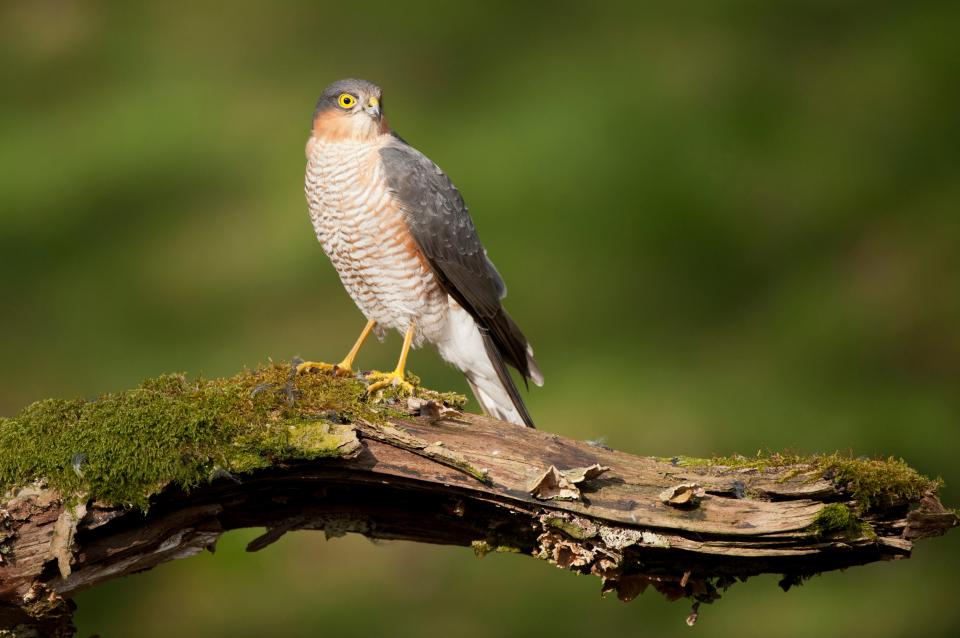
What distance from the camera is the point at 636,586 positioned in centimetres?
328

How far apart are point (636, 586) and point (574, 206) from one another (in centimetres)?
497

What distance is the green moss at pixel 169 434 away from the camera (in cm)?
295

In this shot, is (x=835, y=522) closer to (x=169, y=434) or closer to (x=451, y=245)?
(x=451, y=245)

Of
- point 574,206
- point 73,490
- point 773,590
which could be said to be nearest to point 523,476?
point 73,490

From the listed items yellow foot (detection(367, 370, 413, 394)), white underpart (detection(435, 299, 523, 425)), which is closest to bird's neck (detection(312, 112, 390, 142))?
white underpart (detection(435, 299, 523, 425))

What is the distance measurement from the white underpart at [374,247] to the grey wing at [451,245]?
0.15 feet

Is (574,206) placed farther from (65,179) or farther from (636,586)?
(636,586)

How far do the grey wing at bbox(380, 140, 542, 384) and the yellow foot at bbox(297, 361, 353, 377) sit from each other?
0.55m

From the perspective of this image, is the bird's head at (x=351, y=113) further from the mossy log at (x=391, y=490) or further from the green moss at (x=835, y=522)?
the green moss at (x=835, y=522)

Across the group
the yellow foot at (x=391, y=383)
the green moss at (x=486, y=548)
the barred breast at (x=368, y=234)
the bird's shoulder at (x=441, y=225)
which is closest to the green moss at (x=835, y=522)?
the green moss at (x=486, y=548)

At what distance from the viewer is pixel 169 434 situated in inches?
120

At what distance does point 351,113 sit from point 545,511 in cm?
176

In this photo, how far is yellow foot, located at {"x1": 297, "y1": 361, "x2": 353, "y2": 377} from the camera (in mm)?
3608

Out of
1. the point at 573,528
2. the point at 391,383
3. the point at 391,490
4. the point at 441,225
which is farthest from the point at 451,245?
the point at 573,528
